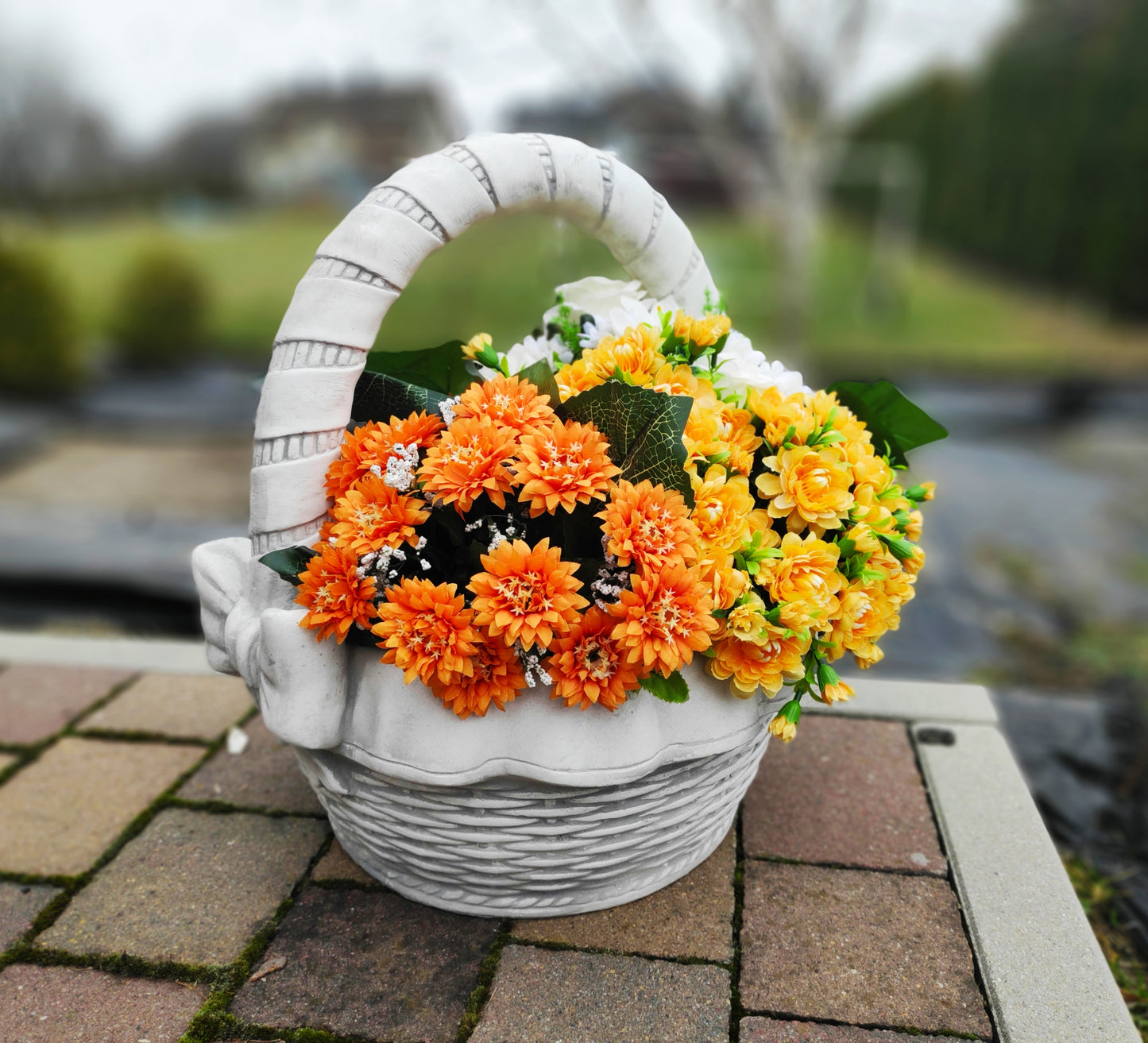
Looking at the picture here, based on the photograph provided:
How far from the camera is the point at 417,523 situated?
1197 mm

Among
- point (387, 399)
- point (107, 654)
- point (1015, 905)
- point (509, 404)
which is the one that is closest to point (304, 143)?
point (107, 654)

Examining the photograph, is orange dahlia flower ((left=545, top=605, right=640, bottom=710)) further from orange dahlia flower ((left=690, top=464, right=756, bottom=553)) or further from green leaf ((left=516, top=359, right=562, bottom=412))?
green leaf ((left=516, top=359, right=562, bottom=412))

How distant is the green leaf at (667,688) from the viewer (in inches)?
47.9

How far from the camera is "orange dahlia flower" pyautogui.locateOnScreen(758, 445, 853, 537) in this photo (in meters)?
1.26

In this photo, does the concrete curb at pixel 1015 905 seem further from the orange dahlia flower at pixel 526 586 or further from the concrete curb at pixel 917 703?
the orange dahlia flower at pixel 526 586

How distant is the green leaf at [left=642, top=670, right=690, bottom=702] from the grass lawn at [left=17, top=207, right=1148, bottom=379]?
7244 millimetres

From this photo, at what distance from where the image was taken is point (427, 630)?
3.74ft

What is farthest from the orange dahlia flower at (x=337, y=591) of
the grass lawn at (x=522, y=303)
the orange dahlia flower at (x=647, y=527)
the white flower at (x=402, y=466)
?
the grass lawn at (x=522, y=303)

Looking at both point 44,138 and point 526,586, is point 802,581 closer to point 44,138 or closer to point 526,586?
point 526,586

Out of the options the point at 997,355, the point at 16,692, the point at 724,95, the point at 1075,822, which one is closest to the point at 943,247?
the point at 997,355

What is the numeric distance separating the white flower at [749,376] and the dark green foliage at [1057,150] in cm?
1003

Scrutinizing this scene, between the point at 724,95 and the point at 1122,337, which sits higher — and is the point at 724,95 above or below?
above

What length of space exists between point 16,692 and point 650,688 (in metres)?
1.94

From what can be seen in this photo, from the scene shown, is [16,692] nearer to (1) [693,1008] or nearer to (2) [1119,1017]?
(1) [693,1008]
